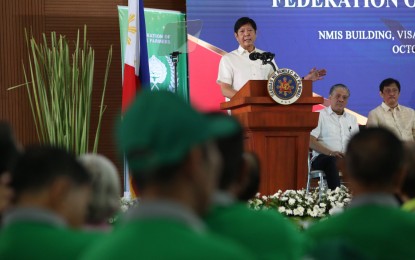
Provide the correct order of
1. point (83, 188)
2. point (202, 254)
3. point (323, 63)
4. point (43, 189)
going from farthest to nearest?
point (323, 63) < point (83, 188) < point (43, 189) < point (202, 254)

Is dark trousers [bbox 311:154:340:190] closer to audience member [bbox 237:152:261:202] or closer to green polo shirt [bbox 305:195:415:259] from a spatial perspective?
audience member [bbox 237:152:261:202]

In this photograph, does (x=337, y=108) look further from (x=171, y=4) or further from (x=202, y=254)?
(x=202, y=254)

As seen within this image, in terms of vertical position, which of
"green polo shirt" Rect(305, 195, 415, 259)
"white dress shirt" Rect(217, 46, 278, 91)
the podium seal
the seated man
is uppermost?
"white dress shirt" Rect(217, 46, 278, 91)

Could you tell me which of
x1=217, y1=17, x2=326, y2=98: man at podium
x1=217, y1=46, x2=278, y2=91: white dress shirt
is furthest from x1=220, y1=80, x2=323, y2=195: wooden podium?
x1=217, y1=46, x2=278, y2=91: white dress shirt

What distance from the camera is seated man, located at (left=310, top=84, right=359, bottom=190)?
691 centimetres

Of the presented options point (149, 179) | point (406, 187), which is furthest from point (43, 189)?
point (406, 187)

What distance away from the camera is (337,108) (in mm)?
7289


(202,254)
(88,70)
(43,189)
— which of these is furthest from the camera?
(88,70)

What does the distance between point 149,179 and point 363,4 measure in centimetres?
817

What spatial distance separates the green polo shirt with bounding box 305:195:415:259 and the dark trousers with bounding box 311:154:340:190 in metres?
5.09

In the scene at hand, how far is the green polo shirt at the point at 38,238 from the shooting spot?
4.91 ft

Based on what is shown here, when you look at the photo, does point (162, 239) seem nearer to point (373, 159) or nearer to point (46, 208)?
point (46, 208)

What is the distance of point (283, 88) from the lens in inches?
230

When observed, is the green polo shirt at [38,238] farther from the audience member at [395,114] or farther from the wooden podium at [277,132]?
the audience member at [395,114]
